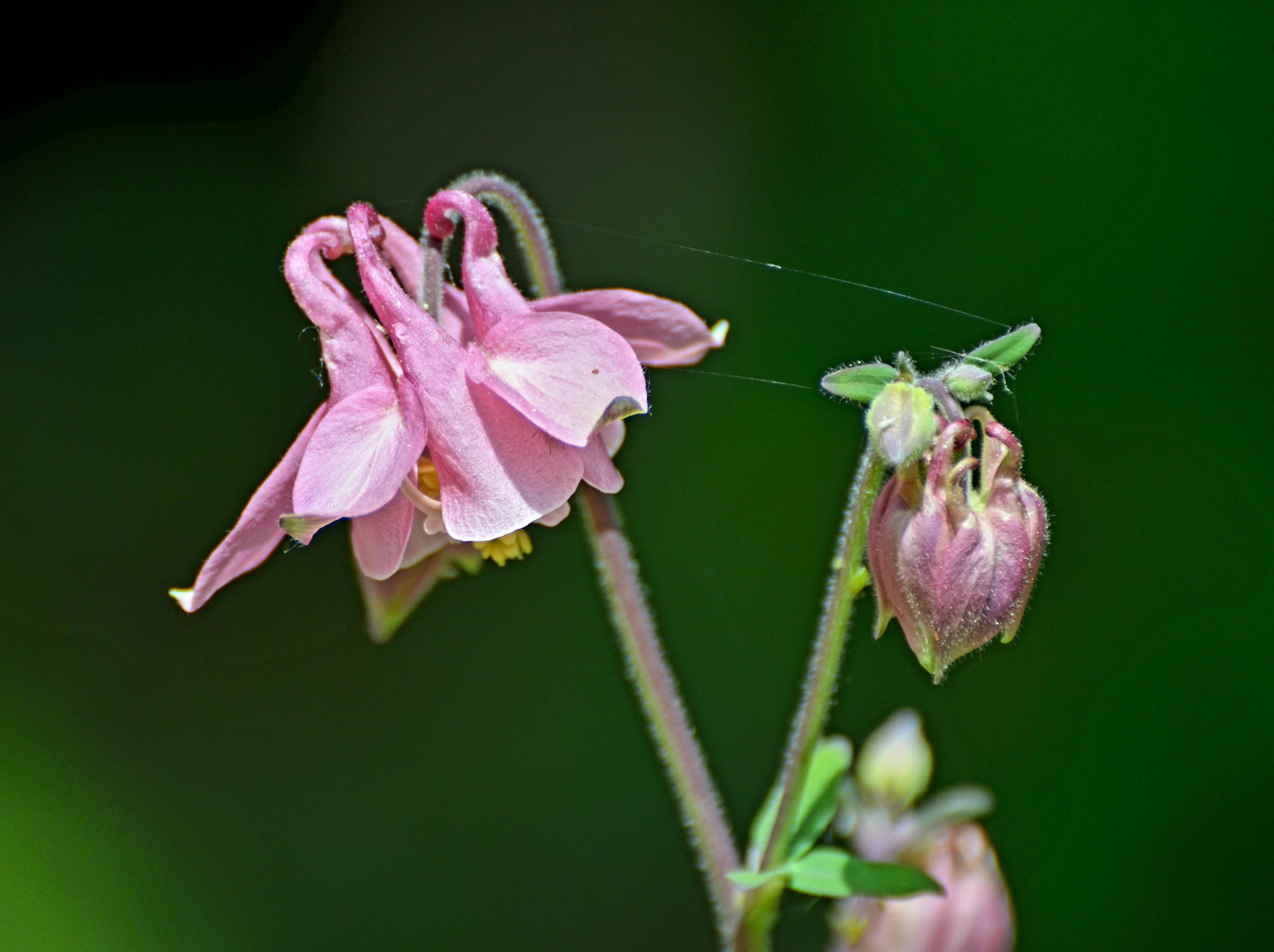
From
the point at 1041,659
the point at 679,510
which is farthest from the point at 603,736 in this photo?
the point at 1041,659

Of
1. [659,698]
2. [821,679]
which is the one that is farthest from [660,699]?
[821,679]

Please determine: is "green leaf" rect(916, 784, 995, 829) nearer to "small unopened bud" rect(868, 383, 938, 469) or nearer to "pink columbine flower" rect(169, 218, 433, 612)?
"small unopened bud" rect(868, 383, 938, 469)

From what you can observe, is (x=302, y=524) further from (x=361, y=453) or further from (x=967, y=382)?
(x=967, y=382)

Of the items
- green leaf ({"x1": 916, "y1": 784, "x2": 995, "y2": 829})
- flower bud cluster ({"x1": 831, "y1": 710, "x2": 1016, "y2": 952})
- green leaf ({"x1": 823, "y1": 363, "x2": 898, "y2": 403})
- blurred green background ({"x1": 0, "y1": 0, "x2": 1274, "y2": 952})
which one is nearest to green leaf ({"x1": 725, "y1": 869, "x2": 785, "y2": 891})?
flower bud cluster ({"x1": 831, "y1": 710, "x2": 1016, "y2": 952})

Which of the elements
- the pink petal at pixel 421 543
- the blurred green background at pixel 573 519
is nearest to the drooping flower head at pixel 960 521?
the pink petal at pixel 421 543

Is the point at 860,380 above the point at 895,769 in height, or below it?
above

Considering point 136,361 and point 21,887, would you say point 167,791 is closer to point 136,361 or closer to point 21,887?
point 21,887
